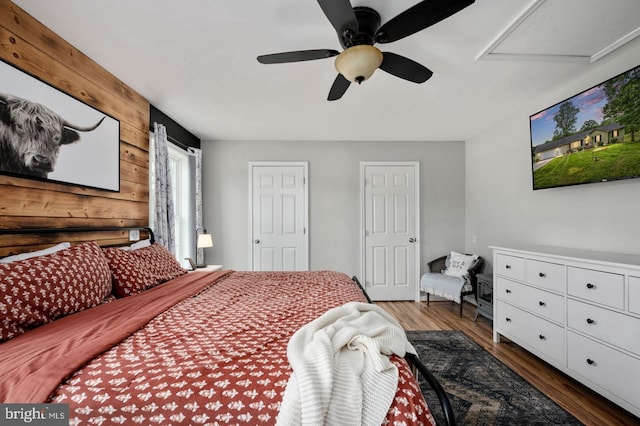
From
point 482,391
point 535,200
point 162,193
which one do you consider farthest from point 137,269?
point 535,200

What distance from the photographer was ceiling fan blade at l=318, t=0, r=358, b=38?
130cm

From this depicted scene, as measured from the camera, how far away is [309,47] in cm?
201

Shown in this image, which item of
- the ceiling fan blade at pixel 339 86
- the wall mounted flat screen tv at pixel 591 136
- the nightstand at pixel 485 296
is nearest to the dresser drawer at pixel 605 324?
the wall mounted flat screen tv at pixel 591 136

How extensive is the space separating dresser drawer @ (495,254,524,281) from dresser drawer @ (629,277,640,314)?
84cm

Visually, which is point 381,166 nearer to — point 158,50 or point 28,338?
point 158,50

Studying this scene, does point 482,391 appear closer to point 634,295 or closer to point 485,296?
point 634,295

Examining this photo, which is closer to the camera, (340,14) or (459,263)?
(340,14)

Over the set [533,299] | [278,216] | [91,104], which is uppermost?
[91,104]

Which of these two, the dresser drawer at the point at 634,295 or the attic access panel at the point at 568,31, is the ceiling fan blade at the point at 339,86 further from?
the dresser drawer at the point at 634,295

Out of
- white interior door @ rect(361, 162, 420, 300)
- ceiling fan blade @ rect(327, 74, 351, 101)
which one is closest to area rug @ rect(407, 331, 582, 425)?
white interior door @ rect(361, 162, 420, 300)

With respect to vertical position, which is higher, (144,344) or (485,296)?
(144,344)

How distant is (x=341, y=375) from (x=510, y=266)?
245 cm

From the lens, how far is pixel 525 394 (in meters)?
1.97

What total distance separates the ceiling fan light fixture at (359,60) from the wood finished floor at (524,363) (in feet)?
8.22
